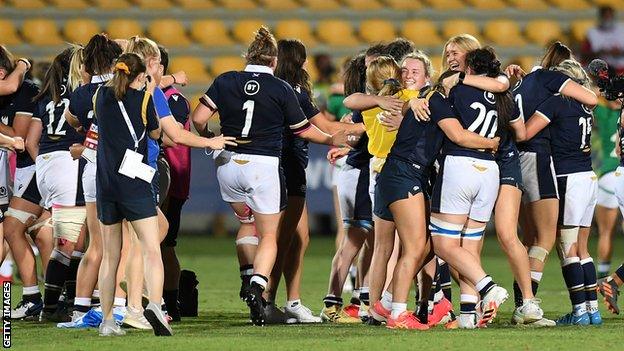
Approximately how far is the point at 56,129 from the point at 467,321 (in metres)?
3.68

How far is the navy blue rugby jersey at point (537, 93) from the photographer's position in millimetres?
10016

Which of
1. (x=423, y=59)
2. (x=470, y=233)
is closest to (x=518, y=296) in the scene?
(x=470, y=233)

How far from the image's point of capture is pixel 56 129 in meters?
10.6

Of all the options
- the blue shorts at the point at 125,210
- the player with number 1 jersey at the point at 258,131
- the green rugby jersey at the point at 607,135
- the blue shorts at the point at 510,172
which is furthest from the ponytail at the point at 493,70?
the green rugby jersey at the point at 607,135

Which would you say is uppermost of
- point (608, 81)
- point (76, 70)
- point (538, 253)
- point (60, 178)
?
point (76, 70)

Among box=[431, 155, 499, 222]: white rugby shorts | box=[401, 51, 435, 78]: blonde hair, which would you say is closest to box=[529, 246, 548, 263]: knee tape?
box=[431, 155, 499, 222]: white rugby shorts

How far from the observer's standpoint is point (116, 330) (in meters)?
9.04

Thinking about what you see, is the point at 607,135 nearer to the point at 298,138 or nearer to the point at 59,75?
the point at 298,138

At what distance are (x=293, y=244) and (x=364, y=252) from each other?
2.05ft

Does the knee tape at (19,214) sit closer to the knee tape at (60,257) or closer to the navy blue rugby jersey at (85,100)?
the knee tape at (60,257)

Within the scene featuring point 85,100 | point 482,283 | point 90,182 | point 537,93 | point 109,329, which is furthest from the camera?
point 537,93

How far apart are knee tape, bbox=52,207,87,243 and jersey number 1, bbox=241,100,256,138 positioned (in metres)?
1.57

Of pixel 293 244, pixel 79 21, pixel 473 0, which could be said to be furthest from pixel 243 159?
pixel 473 0

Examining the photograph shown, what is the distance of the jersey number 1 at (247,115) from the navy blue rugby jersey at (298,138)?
21.0 inches
